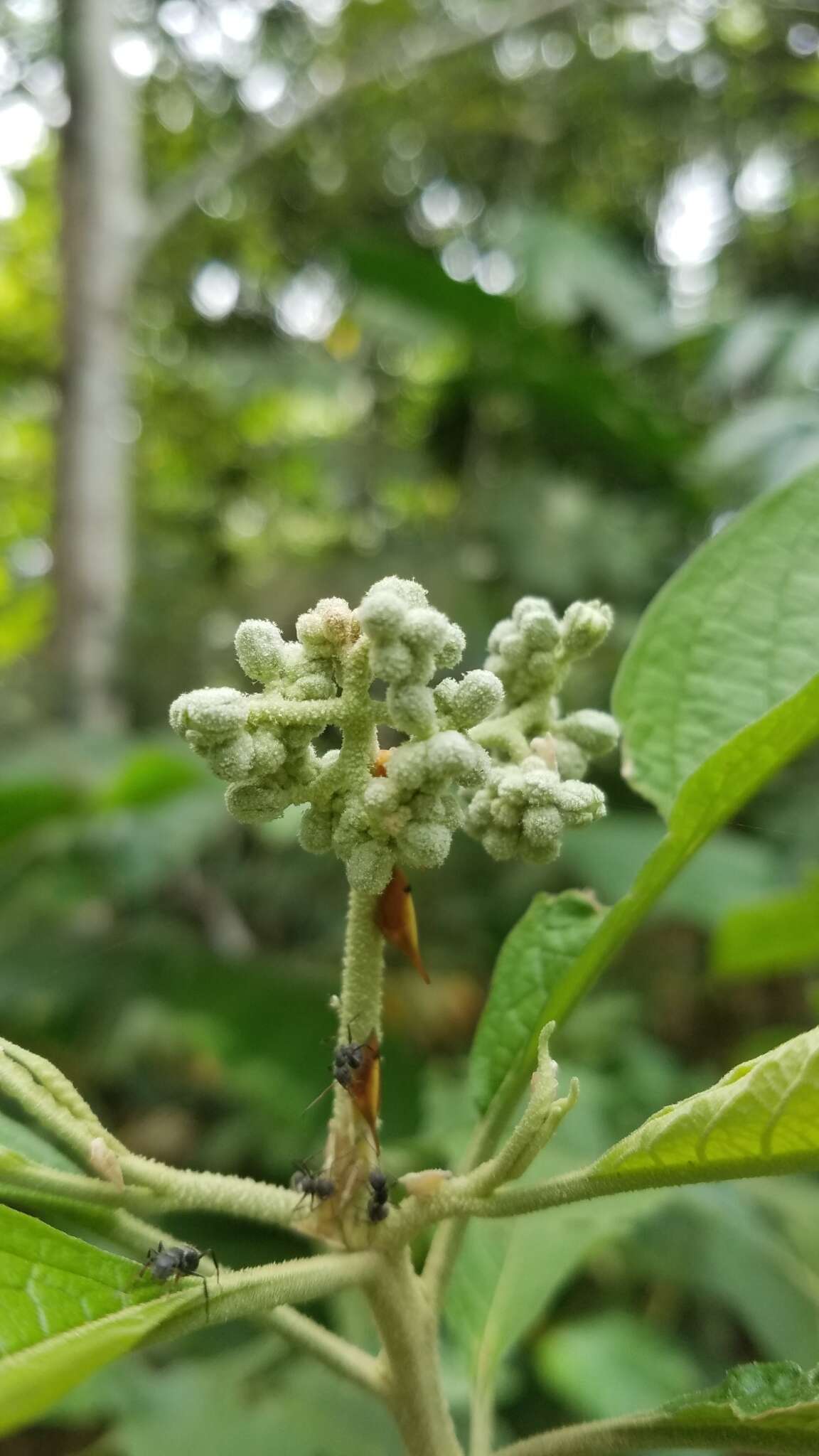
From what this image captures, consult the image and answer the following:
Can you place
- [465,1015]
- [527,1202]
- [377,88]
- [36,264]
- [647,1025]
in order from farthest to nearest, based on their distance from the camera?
[36,264]
[377,88]
[647,1025]
[465,1015]
[527,1202]

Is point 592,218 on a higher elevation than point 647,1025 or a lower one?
higher

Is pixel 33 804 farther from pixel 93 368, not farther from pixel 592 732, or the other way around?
pixel 93 368

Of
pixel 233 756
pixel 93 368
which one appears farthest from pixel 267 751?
pixel 93 368

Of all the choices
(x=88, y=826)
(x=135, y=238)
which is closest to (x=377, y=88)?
(x=135, y=238)

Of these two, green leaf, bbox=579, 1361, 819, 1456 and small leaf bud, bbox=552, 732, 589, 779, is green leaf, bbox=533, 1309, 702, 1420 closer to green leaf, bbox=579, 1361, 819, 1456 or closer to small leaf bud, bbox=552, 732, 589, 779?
green leaf, bbox=579, 1361, 819, 1456

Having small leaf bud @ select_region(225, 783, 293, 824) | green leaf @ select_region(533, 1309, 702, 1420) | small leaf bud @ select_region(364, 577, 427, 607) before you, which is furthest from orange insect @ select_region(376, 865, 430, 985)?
green leaf @ select_region(533, 1309, 702, 1420)

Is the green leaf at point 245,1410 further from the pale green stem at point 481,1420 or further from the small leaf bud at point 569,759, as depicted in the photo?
the small leaf bud at point 569,759

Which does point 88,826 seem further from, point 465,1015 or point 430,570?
point 430,570
